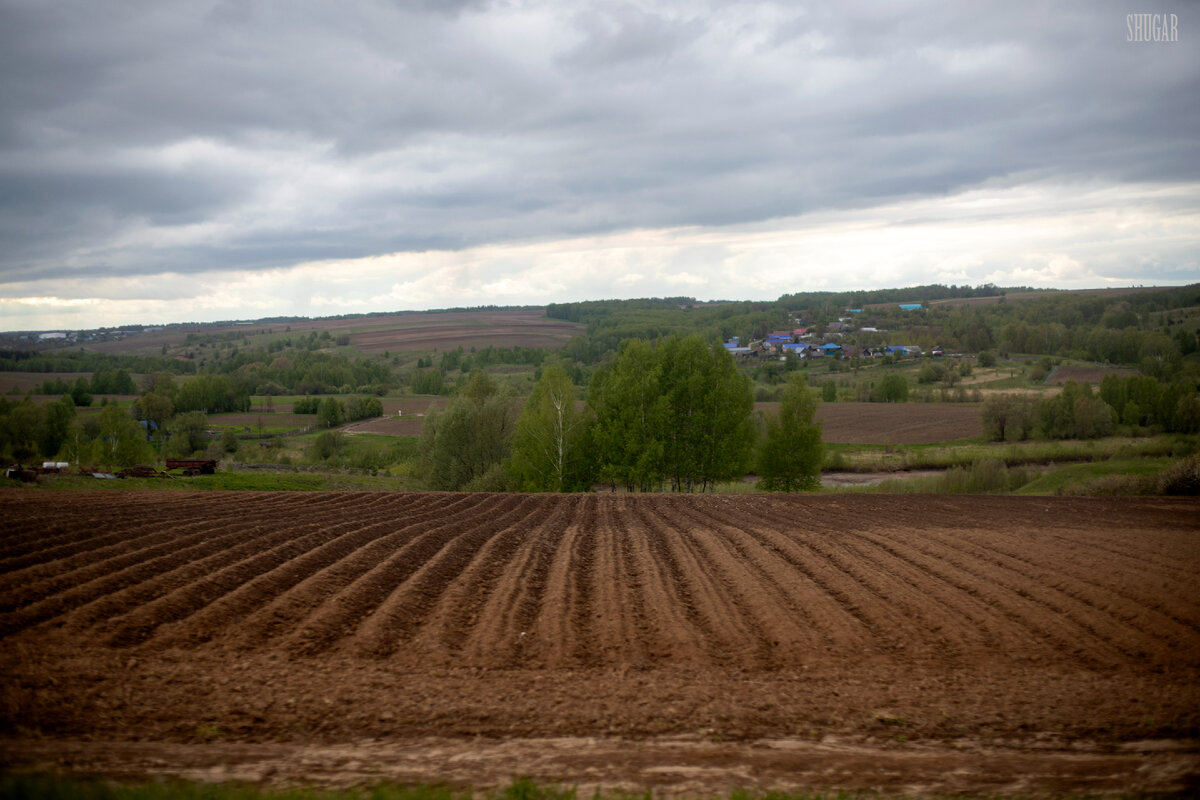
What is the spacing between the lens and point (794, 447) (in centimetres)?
3506

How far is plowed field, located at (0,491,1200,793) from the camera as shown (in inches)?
293

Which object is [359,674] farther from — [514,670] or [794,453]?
[794,453]

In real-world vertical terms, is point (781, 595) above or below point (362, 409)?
below

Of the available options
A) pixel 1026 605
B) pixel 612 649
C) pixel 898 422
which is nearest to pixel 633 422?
pixel 1026 605

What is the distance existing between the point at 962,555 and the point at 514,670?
Answer: 453 inches

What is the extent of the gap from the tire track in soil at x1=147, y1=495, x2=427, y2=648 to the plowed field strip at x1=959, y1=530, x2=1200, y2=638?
1432cm

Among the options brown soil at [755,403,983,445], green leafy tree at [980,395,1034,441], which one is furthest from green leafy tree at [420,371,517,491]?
green leafy tree at [980,395,1034,441]

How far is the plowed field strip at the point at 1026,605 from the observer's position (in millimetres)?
10391

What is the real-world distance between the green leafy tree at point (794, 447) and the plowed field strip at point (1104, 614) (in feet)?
65.5

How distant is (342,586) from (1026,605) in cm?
1269

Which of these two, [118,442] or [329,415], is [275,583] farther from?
[329,415]

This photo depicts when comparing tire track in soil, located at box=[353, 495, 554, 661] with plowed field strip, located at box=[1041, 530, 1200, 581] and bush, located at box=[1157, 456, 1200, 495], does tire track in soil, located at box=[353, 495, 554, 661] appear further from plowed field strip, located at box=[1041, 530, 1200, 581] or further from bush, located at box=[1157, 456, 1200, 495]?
bush, located at box=[1157, 456, 1200, 495]

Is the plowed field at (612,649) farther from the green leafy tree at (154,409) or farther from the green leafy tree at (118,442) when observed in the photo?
the green leafy tree at (154,409)

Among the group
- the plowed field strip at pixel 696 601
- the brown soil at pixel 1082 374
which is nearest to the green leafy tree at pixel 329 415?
the plowed field strip at pixel 696 601
